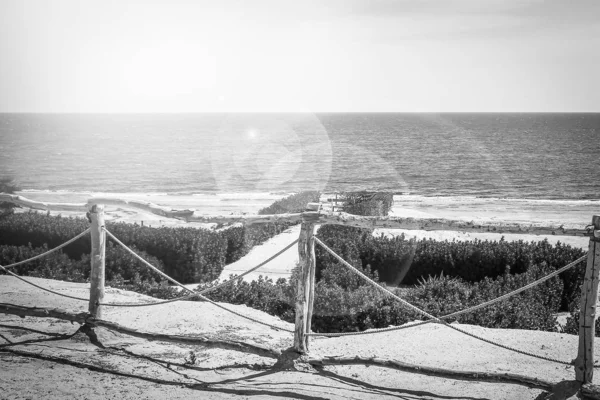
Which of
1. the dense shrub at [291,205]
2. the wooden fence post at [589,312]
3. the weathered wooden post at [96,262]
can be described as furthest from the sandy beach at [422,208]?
the wooden fence post at [589,312]

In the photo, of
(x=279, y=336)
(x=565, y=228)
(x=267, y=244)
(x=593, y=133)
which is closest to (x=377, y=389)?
(x=279, y=336)

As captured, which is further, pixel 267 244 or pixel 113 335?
pixel 267 244

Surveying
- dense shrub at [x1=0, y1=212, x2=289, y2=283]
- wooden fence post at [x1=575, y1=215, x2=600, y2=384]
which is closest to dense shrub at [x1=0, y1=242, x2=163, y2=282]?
dense shrub at [x1=0, y1=212, x2=289, y2=283]

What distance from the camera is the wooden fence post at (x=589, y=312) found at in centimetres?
434

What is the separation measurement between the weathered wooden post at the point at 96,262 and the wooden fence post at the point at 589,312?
16.4 ft

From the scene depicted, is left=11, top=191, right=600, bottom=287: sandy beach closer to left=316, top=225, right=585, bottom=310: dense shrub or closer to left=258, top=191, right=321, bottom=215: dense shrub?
left=258, top=191, right=321, bottom=215: dense shrub

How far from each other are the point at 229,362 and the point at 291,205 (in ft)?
50.4

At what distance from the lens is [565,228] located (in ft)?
15.3

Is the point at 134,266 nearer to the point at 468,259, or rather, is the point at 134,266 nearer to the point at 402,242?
the point at 402,242

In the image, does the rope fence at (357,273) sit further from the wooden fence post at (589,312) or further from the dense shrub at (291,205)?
the dense shrub at (291,205)

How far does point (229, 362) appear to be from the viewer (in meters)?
5.09

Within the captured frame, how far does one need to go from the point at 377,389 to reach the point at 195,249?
727 cm

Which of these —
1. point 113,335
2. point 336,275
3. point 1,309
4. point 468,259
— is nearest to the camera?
point 113,335

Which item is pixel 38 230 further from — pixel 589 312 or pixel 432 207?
pixel 432 207
